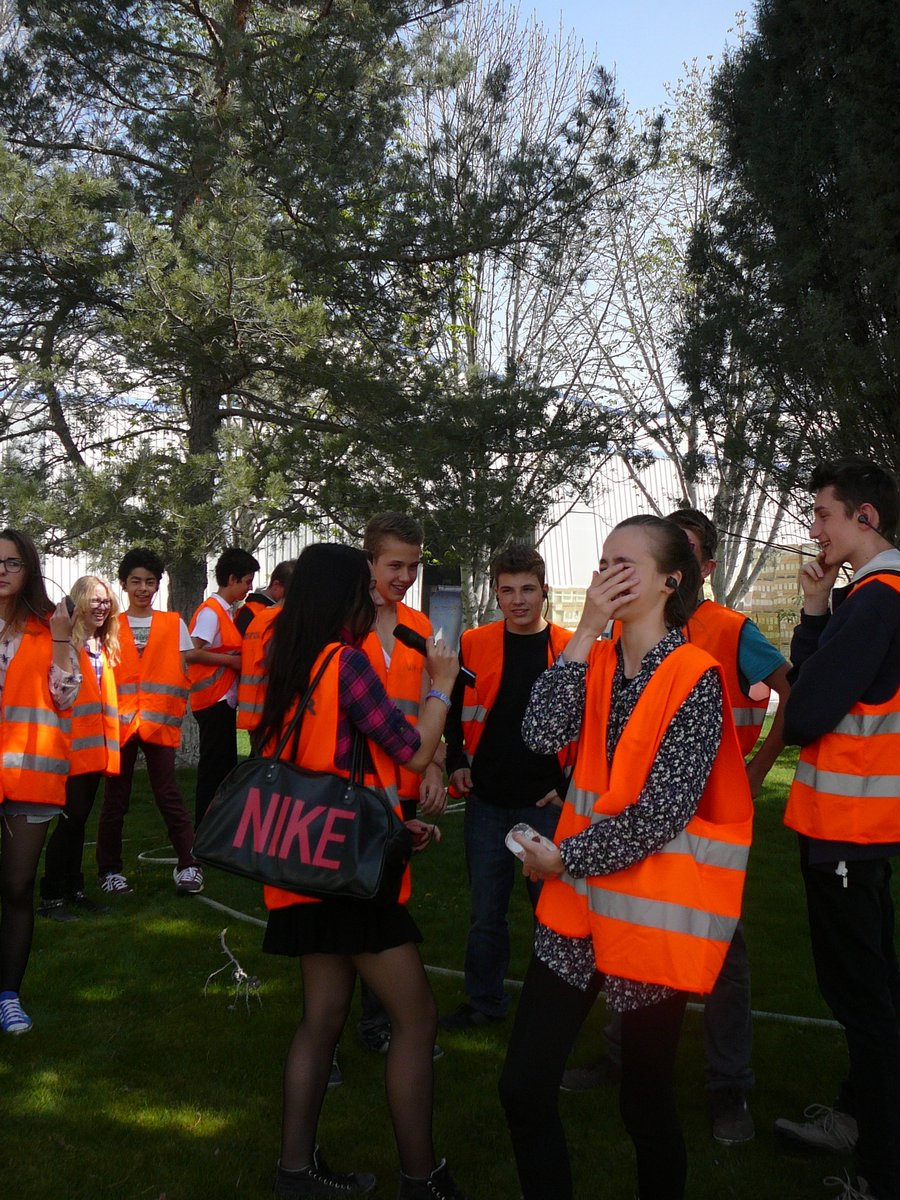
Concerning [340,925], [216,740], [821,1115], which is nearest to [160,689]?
[216,740]

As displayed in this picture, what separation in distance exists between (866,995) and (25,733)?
298 cm

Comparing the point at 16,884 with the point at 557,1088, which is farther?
the point at 16,884

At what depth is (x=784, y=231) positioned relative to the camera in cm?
838

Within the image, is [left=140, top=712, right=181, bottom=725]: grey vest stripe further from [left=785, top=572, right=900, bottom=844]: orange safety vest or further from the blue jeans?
[left=785, top=572, right=900, bottom=844]: orange safety vest

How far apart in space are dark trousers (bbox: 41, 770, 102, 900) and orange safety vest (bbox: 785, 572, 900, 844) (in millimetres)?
4403

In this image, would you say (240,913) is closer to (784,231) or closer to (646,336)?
(784,231)

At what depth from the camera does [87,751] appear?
5.88m

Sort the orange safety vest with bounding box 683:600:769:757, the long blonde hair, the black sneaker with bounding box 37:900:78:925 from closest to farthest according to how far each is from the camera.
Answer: the orange safety vest with bounding box 683:600:769:757 → the long blonde hair → the black sneaker with bounding box 37:900:78:925

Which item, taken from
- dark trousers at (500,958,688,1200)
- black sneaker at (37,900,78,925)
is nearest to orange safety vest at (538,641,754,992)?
dark trousers at (500,958,688,1200)

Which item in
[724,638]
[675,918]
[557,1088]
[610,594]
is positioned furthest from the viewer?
[724,638]

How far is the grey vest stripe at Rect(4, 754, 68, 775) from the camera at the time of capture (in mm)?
3848

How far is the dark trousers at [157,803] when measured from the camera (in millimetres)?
6387

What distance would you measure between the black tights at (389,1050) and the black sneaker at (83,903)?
11.7ft

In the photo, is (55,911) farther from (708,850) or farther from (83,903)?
(708,850)
